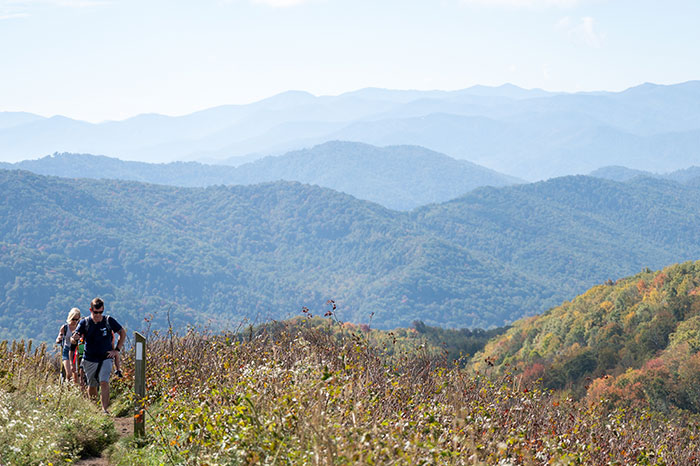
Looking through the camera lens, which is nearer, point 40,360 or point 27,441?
point 27,441

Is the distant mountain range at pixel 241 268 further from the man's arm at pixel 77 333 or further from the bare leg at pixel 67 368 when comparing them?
the man's arm at pixel 77 333

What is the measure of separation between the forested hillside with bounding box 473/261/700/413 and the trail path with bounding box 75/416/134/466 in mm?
13026

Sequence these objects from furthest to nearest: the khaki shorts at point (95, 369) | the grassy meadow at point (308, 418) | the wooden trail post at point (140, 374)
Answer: the khaki shorts at point (95, 369) < the wooden trail post at point (140, 374) < the grassy meadow at point (308, 418)

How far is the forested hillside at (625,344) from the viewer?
24062 millimetres

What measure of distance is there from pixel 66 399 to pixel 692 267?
44.9 metres

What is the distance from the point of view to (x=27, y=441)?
6.25 meters

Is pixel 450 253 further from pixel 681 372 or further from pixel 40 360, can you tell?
pixel 40 360

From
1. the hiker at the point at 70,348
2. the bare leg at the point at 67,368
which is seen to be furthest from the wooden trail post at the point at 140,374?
the bare leg at the point at 67,368

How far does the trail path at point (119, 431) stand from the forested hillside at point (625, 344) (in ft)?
42.7

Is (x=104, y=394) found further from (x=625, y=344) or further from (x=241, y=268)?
(x=241, y=268)

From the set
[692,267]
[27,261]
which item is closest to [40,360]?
[692,267]

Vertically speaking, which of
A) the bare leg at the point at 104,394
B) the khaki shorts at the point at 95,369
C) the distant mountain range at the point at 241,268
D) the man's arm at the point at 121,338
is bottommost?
the distant mountain range at the point at 241,268

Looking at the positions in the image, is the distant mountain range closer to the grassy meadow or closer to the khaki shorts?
the khaki shorts

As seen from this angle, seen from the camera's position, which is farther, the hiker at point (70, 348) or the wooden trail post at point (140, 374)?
the hiker at point (70, 348)
